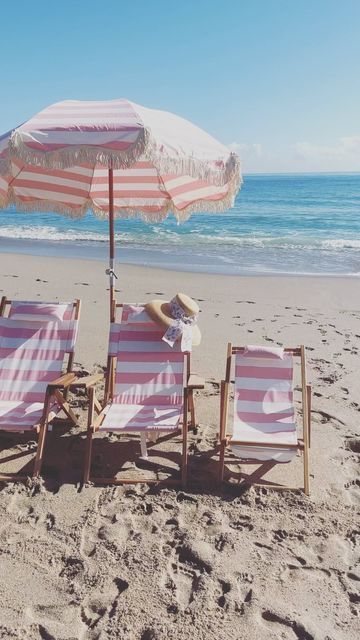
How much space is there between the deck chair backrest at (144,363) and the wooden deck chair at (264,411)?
1.70 ft

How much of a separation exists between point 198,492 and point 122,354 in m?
1.42

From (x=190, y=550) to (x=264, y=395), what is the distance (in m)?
1.56

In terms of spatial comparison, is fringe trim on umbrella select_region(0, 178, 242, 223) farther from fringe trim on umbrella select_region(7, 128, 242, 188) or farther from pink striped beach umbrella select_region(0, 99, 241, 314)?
fringe trim on umbrella select_region(7, 128, 242, 188)

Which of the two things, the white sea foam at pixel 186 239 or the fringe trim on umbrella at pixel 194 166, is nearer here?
the fringe trim on umbrella at pixel 194 166

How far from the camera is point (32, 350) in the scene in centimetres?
507

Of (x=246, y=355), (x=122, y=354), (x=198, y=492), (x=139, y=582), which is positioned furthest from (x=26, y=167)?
(x=139, y=582)

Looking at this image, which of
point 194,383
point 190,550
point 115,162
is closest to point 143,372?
point 194,383

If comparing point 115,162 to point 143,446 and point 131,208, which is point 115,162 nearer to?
point 131,208

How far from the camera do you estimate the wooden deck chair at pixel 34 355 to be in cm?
460

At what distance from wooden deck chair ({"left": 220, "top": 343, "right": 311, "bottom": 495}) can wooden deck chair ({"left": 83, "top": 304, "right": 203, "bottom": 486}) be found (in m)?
0.41

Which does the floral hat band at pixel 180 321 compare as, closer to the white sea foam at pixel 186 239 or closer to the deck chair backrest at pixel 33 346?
the deck chair backrest at pixel 33 346

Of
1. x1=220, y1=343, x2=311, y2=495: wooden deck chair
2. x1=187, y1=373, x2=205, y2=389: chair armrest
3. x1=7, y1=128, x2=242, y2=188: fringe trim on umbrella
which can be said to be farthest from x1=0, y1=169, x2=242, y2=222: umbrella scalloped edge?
x1=187, y1=373, x2=205, y2=389: chair armrest

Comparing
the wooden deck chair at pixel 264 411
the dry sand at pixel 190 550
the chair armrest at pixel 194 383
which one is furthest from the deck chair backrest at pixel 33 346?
the wooden deck chair at pixel 264 411

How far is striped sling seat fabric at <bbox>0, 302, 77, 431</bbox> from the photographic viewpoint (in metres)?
4.78
